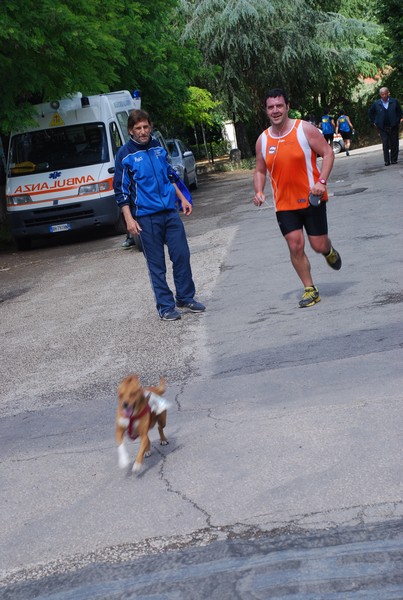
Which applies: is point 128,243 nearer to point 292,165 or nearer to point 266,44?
point 292,165

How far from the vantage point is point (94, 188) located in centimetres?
1931

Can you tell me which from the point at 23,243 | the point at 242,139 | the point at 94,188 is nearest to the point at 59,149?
the point at 94,188

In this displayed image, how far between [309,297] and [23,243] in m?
12.3

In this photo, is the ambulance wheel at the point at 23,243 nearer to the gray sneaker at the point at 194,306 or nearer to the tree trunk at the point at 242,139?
the gray sneaker at the point at 194,306

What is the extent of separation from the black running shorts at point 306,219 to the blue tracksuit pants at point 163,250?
1205mm

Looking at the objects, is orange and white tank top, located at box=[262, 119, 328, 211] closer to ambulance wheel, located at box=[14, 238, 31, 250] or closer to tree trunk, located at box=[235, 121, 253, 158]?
ambulance wheel, located at box=[14, 238, 31, 250]

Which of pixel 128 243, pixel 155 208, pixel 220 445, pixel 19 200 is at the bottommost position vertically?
pixel 128 243

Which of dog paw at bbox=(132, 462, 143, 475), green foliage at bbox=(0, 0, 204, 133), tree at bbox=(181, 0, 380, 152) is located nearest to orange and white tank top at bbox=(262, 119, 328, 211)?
dog paw at bbox=(132, 462, 143, 475)

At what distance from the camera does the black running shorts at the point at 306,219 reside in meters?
9.09

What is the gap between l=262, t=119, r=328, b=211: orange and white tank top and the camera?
877cm

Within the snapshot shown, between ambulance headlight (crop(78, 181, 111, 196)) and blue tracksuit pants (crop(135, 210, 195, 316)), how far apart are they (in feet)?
31.2

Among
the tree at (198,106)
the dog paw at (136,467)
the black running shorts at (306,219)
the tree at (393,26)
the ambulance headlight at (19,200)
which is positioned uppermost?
the tree at (393,26)

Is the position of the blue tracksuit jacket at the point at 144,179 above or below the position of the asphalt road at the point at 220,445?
above

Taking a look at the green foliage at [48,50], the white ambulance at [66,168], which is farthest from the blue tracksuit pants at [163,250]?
the white ambulance at [66,168]
